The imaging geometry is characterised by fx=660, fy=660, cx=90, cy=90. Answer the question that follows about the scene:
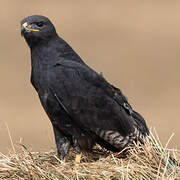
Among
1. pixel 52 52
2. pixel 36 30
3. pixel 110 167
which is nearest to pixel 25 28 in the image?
pixel 36 30

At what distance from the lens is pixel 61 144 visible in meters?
6.74

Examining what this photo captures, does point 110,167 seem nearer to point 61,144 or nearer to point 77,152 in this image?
point 77,152

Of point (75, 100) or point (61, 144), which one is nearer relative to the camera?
point (75, 100)

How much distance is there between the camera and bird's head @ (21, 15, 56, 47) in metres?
6.68

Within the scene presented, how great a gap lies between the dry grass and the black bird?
0.98 ft

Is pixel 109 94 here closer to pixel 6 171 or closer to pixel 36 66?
pixel 36 66

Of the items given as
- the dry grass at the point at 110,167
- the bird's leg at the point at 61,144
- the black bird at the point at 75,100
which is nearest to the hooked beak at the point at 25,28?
the black bird at the point at 75,100

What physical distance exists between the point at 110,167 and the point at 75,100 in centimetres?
91

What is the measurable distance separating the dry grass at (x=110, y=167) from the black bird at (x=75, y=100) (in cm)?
30

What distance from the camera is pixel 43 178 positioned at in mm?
5617

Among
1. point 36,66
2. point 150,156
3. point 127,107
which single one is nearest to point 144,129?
point 127,107

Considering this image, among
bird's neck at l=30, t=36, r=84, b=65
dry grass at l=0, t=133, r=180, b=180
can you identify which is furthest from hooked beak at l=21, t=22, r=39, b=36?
dry grass at l=0, t=133, r=180, b=180

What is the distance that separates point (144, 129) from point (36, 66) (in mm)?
1287

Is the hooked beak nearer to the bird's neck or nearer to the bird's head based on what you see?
the bird's head
